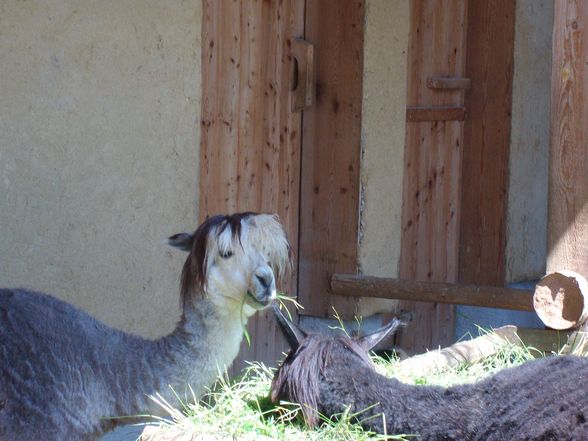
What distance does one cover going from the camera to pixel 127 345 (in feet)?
15.0

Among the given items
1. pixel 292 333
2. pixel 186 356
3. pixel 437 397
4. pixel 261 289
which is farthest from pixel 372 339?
pixel 186 356

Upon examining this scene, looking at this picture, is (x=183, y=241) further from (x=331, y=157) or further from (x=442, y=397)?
(x=331, y=157)

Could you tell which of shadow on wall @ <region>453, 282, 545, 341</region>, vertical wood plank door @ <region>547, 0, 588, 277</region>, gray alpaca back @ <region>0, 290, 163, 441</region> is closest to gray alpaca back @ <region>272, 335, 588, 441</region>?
gray alpaca back @ <region>0, 290, 163, 441</region>

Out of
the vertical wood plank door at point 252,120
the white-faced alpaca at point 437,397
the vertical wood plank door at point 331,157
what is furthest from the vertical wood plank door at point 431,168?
the white-faced alpaca at point 437,397

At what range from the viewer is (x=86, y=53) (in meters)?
5.79

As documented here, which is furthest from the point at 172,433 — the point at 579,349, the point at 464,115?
the point at 464,115

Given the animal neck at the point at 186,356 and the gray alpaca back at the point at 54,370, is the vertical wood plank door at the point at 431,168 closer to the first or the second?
the animal neck at the point at 186,356

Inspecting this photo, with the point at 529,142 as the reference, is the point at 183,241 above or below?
below

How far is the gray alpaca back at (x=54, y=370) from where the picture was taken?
13.3ft

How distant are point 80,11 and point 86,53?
0.24 meters

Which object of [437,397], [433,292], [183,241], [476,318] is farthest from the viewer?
[476,318]

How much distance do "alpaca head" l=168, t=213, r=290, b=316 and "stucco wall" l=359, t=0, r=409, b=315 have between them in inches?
117

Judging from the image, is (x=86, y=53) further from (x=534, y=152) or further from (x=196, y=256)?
(x=534, y=152)

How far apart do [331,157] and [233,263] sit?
310cm
